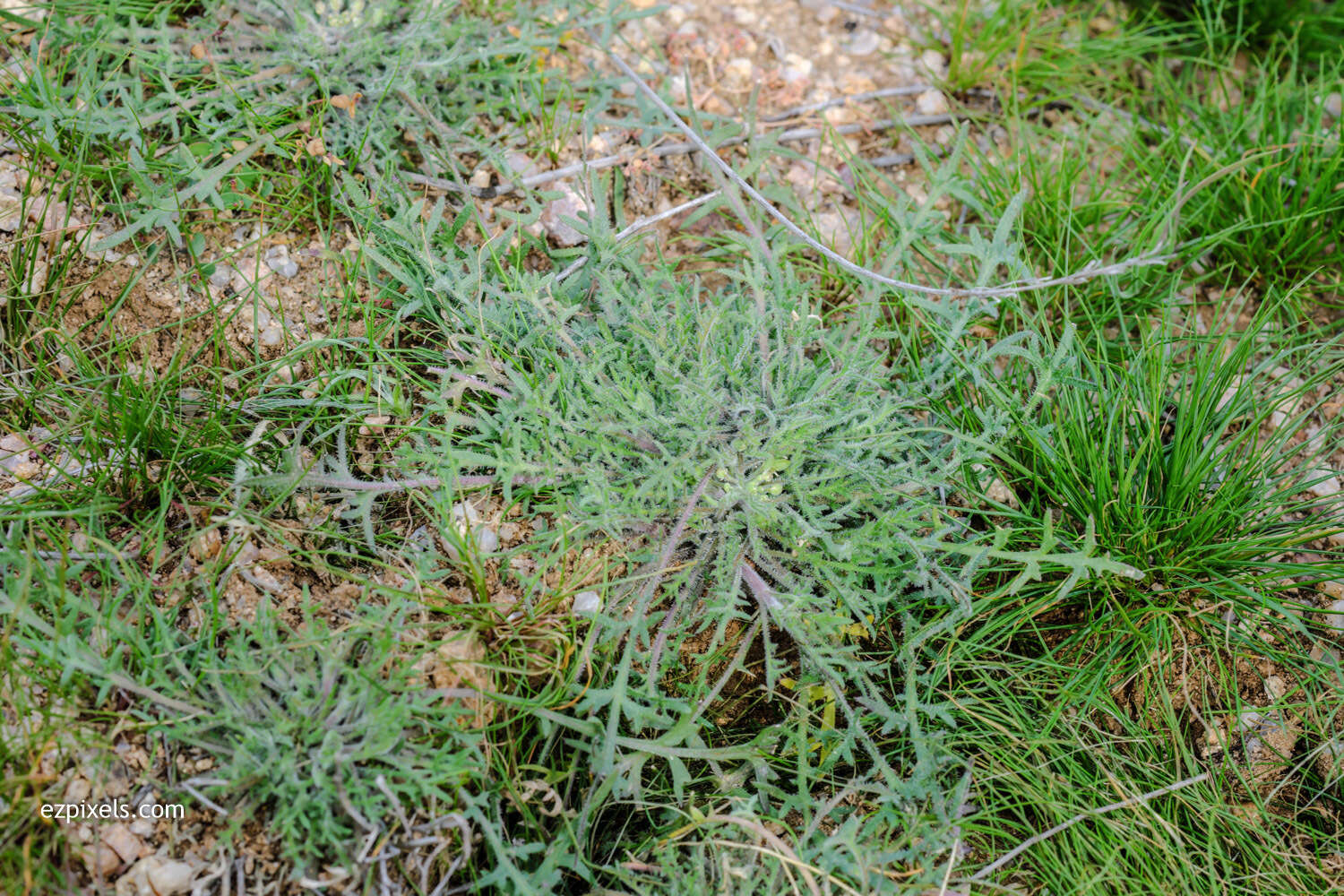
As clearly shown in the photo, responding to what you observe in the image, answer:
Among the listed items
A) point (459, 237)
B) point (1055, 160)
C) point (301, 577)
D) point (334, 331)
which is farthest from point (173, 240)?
point (1055, 160)

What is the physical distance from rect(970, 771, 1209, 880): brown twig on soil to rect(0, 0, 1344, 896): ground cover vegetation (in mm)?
14

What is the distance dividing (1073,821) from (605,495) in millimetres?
1224

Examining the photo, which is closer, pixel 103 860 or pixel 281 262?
pixel 103 860

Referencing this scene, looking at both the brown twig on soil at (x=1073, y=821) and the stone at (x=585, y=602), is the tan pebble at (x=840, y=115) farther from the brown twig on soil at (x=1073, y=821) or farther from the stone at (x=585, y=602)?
the brown twig on soil at (x=1073, y=821)

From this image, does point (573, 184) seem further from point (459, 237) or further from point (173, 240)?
point (173, 240)

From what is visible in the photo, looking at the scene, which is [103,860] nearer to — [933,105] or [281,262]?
[281,262]

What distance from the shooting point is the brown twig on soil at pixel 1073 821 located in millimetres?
1833

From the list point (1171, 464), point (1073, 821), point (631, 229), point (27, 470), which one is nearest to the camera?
point (1073, 821)

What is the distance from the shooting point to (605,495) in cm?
196

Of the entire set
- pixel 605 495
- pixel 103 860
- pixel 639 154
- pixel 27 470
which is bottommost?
pixel 103 860

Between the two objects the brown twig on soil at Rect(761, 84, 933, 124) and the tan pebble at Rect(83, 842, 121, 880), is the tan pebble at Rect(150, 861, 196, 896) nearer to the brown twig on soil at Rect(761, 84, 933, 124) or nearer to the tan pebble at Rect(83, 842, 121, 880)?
the tan pebble at Rect(83, 842, 121, 880)

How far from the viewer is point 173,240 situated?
7.27ft

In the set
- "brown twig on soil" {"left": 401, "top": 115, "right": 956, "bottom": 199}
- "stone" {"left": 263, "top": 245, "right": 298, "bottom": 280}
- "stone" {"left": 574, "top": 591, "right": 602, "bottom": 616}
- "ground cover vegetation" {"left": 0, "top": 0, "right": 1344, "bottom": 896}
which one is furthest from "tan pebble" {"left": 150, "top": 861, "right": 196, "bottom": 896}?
"brown twig on soil" {"left": 401, "top": 115, "right": 956, "bottom": 199}

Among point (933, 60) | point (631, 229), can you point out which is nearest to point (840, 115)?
point (933, 60)
